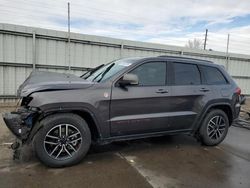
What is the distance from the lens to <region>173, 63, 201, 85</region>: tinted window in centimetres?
475

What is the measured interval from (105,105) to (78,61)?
6.80 meters

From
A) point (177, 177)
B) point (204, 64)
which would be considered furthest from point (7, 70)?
point (177, 177)

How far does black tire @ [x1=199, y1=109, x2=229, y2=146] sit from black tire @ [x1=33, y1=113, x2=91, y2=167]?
2.53 meters

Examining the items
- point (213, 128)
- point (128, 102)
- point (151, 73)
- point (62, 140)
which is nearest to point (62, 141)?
point (62, 140)

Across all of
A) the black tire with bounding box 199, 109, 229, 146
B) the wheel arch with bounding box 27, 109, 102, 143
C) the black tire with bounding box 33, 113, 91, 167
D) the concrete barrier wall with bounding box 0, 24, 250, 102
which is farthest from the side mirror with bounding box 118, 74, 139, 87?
the concrete barrier wall with bounding box 0, 24, 250, 102

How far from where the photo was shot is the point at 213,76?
5246 mm

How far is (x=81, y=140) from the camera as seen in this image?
153 inches

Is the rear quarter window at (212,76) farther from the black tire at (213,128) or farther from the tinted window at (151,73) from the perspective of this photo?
the tinted window at (151,73)

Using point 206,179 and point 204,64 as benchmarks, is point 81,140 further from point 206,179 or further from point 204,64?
point 204,64

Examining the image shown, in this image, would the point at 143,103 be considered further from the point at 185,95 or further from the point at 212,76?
the point at 212,76

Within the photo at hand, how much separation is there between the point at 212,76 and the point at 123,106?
229 centimetres

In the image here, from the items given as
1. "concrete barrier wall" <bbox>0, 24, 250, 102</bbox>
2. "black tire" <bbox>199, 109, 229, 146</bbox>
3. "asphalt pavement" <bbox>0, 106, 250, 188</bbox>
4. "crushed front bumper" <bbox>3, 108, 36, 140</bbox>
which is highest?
"concrete barrier wall" <bbox>0, 24, 250, 102</bbox>

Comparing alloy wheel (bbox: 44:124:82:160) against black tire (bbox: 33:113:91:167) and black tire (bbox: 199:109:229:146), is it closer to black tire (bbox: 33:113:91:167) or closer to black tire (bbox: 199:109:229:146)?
black tire (bbox: 33:113:91:167)

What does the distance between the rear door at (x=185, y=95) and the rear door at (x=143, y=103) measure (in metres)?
0.18
